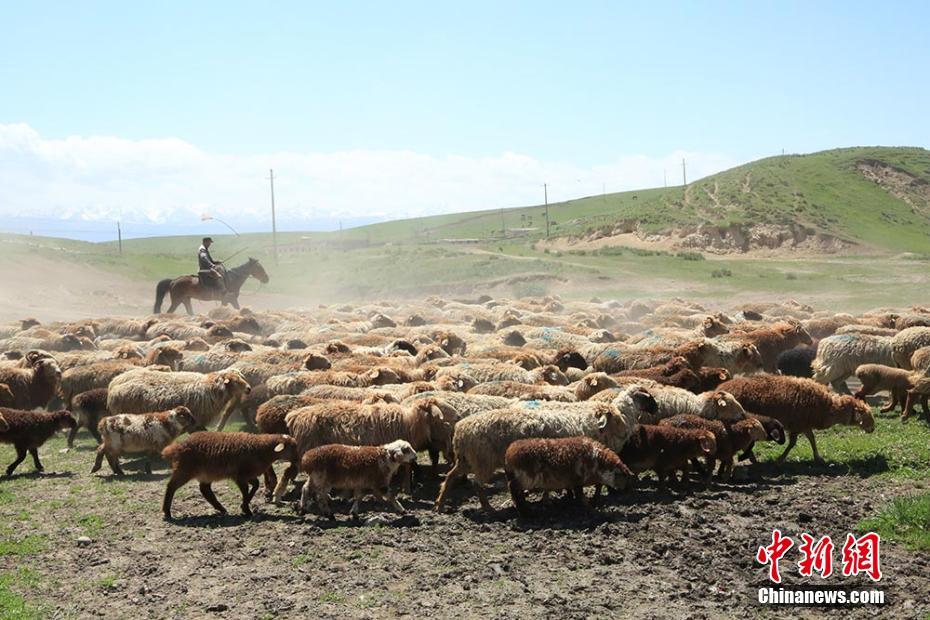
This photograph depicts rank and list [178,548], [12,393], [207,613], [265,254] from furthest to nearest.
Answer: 1. [265,254]
2. [12,393]
3. [178,548]
4. [207,613]

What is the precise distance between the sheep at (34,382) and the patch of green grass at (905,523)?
41.6 feet

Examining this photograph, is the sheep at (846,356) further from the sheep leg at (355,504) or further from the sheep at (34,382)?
the sheep at (34,382)

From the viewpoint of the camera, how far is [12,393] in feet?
48.1

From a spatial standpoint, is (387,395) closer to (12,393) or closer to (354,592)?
(354,592)

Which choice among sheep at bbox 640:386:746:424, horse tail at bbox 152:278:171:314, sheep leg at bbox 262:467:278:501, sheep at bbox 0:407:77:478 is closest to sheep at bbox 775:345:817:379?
sheep at bbox 640:386:746:424

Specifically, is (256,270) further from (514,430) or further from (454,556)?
(454,556)

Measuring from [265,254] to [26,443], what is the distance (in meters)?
58.2

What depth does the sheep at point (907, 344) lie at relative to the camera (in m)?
14.8

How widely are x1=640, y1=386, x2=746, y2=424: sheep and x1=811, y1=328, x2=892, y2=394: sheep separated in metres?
4.85

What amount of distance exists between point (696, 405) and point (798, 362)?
5959mm

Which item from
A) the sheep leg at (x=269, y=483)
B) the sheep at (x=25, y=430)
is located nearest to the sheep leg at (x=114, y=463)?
the sheep at (x=25, y=430)

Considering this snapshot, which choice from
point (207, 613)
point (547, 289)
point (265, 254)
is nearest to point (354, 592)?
point (207, 613)

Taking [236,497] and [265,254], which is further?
[265,254]

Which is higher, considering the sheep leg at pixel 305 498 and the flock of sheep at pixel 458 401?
the flock of sheep at pixel 458 401
